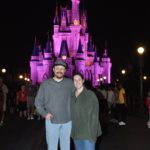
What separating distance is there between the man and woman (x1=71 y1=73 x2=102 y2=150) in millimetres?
154

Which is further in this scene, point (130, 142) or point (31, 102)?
point (31, 102)

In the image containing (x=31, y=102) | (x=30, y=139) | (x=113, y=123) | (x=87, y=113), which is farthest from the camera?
(x=31, y=102)

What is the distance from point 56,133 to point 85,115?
59 cm

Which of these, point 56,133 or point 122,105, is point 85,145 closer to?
point 56,133

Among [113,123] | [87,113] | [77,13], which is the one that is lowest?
[113,123]

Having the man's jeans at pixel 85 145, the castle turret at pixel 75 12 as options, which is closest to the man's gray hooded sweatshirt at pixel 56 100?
the man's jeans at pixel 85 145

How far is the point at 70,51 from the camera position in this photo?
97.4 m

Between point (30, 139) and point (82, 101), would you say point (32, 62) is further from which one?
point (82, 101)

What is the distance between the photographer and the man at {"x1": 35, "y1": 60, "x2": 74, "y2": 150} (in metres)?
6.91

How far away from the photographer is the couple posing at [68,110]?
6.75m

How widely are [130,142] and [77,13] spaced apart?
3685 inches

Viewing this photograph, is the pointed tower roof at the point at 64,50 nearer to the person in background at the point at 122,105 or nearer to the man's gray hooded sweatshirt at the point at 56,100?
the person in background at the point at 122,105

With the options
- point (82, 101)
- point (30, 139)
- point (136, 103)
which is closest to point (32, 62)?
point (136, 103)

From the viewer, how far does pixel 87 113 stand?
672 cm
